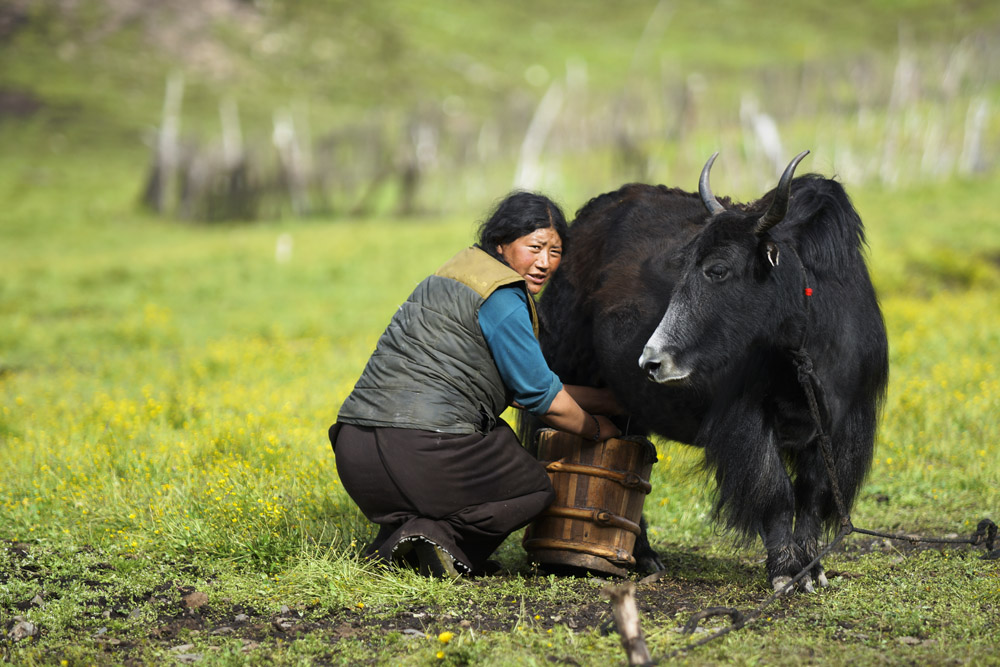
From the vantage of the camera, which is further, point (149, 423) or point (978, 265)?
point (978, 265)

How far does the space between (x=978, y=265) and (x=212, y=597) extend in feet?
39.9

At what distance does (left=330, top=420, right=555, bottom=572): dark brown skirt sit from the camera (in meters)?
3.84

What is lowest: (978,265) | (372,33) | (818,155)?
(978,265)

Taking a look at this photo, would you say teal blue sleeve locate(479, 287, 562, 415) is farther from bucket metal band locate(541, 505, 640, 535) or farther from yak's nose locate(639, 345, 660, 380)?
bucket metal band locate(541, 505, 640, 535)

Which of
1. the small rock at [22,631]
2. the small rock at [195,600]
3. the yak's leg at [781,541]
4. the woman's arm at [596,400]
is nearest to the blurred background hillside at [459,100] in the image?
the woman's arm at [596,400]

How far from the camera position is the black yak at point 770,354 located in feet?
12.9

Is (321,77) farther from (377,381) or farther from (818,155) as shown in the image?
(377,381)

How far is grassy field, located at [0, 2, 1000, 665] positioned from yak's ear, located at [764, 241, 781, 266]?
4.02 ft

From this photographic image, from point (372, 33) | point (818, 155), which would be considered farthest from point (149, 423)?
point (372, 33)

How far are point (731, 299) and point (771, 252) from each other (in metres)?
0.25

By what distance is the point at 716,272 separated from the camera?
3.96 metres

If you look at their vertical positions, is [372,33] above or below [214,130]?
above

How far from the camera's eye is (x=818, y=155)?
24.6m

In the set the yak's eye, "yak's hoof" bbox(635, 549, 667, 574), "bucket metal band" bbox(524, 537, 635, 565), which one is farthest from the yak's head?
"yak's hoof" bbox(635, 549, 667, 574)
